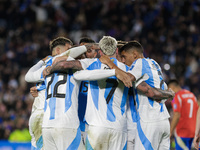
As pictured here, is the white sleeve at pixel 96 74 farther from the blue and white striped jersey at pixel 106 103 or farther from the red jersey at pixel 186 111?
the red jersey at pixel 186 111

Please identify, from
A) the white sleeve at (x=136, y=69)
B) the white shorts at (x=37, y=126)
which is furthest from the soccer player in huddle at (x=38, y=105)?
the white sleeve at (x=136, y=69)

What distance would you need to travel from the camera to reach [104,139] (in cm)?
571

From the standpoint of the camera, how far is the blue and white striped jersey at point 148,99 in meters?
5.99

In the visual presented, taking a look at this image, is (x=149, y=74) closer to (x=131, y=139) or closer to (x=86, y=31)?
(x=131, y=139)

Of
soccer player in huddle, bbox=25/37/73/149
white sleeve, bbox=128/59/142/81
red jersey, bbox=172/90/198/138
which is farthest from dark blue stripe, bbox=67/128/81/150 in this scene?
red jersey, bbox=172/90/198/138

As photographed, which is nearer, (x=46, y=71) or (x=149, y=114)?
(x=149, y=114)

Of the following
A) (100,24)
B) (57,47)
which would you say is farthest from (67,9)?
(57,47)

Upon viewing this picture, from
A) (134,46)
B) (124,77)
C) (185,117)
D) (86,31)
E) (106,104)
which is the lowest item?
(185,117)

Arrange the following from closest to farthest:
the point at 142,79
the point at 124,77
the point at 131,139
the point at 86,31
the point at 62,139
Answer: the point at 124,77 → the point at 62,139 → the point at 142,79 → the point at 131,139 → the point at 86,31

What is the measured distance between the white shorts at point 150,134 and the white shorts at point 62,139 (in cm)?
100

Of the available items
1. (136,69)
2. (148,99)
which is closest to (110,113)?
(148,99)

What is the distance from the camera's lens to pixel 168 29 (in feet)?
55.4

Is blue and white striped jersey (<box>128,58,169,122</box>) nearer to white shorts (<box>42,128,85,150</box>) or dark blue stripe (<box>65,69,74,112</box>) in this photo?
dark blue stripe (<box>65,69,74,112</box>)

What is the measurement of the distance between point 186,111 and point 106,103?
13.1 ft
